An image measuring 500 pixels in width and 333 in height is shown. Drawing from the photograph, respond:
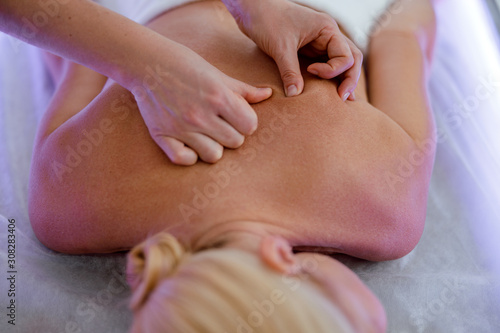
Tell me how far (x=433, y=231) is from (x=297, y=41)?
24.3 inches

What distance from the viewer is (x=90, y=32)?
0.96 m

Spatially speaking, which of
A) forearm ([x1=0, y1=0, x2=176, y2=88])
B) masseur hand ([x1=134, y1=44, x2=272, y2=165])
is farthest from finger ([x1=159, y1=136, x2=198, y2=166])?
forearm ([x1=0, y1=0, x2=176, y2=88])

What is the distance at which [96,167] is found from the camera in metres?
0.98

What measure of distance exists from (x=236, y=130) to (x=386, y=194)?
340 mm

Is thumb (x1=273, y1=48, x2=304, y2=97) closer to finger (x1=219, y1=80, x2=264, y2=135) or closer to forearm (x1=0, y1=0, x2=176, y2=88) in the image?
finger (x1=219, y1=80, x2=264, y2=135)

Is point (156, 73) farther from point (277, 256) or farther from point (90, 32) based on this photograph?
point (277, 256)

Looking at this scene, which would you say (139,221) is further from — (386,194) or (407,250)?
(407,250)

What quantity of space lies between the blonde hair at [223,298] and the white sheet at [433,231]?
0.32m

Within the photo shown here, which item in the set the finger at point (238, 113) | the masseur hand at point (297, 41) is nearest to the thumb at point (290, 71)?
the masseur hand at point (297, 41)

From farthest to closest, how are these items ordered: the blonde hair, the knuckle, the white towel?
the white towel < the knuckle < the blonde hair

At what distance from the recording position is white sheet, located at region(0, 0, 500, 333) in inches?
41.2

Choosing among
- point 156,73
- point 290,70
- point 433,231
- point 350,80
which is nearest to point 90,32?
point 156,73

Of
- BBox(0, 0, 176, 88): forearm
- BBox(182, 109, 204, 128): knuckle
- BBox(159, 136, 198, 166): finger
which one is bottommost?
BBox(159, 136, 198, 166): finger

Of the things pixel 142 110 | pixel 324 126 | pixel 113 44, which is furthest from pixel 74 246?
pixel 324 126
